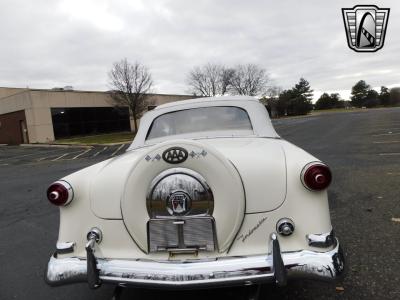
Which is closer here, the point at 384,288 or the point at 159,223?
the point at 159,223

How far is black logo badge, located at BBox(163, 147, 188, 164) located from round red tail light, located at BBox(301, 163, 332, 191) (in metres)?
0.83

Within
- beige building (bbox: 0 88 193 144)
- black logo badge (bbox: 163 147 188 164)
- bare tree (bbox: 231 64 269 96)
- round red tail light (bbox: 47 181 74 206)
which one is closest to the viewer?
black logo badge (bbox: 163 147 188 164)

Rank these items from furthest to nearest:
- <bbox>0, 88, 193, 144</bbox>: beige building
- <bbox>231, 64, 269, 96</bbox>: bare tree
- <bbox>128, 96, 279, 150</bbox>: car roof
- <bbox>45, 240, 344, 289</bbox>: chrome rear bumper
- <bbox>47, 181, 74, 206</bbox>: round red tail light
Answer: <bbox>231, 64, 269, 96</bbox>: bare tree → <bbox>0, 88, 193, 144</bbox>: beige building → <bbox>128, 96, 279, 150</bbox>: car roof → <bbox>47, 181, 74, 206</bbox>: round red tail light → <bbox>45, 240, 344, 289</bbox>: chrome rear bumper

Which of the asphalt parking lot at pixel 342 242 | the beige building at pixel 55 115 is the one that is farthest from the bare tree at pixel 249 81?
the asphalt parking lot at pixel 342 242

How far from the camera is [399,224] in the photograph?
14.3 feet

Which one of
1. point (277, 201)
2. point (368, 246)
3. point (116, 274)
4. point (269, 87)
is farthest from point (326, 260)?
point (269, 87)

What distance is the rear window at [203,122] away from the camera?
4074 mm

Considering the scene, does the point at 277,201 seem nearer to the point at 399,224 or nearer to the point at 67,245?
the point at 67,245

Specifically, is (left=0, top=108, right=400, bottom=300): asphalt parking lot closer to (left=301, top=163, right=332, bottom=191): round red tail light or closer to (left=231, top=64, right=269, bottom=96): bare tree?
(left=301, top=163, right=332, bottom=191): round red tail light

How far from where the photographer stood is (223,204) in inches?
95.4

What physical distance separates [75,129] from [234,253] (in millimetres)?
33997

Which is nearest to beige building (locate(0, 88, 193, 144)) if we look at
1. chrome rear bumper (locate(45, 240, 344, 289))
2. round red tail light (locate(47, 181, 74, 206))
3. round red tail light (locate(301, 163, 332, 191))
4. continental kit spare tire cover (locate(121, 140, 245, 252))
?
round red tail light (locate(47, 181, 74, 206))

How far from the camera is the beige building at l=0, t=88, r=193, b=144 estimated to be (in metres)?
31.3

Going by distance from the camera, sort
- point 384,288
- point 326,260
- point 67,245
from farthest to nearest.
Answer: point 384,288, point 67,245, point 326,260
